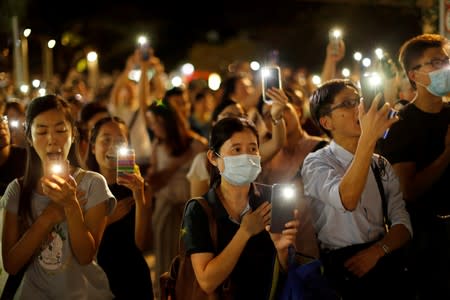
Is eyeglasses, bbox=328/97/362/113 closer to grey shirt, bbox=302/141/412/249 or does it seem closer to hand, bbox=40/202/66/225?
grey shirt, bbox=302/141/412/249

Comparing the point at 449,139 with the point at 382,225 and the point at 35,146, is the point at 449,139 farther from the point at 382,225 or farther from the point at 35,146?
the point at 35,146

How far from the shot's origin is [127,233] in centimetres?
532

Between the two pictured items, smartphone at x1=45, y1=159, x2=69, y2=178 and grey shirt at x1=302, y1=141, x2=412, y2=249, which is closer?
smartphone at x1=45, y1=159, x2=69, y2=178

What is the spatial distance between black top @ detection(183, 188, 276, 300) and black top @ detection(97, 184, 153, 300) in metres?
1.01

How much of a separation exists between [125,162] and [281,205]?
62.1 inches

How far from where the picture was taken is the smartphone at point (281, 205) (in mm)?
3893

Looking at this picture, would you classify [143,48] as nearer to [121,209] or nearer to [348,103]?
[121,209]

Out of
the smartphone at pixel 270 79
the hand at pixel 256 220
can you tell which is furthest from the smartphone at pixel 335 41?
the hand at pixel 256 220

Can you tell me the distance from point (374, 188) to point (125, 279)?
1.70m

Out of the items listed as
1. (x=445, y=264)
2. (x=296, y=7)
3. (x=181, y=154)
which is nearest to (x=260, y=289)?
(x=445, y=264)

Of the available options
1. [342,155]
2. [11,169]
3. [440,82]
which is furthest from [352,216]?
[11,169]

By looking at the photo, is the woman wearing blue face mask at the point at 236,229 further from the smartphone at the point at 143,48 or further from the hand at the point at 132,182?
the smartphone at the point at 143,48

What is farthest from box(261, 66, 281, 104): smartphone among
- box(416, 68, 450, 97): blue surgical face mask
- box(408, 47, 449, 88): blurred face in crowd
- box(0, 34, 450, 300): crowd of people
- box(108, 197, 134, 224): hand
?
box(108, 197, 134, 224): hand

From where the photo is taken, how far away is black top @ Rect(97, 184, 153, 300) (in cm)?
512
